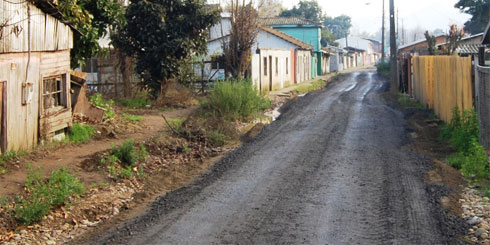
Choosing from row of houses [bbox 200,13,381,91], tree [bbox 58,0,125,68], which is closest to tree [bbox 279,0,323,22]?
row of houses [bbox 200,13,381,91]

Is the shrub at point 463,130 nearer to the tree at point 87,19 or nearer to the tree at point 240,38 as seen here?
the tree at point 87,19

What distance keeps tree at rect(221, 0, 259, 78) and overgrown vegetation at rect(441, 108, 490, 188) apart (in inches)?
501

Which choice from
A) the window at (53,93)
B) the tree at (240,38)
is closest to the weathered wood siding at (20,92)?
the window at (53,93)

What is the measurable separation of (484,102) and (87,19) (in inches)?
357

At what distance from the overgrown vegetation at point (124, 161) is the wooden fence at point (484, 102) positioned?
6.70m

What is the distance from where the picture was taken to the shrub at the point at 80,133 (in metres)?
13.9

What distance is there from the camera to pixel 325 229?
7.50 metres

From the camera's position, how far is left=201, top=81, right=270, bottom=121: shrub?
63.3ft

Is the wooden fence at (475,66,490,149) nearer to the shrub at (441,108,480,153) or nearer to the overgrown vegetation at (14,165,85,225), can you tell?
the shrub at (441,108,480,153)

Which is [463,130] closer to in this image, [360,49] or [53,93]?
[53,93]

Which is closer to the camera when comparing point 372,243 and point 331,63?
point 372,243

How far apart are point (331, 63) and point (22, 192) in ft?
230

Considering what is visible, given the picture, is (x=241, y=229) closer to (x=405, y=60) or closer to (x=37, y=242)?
(x=37, y=242)

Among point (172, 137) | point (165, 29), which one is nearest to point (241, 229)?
point (172, 137)
